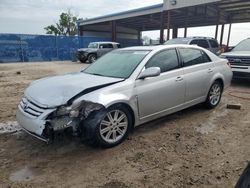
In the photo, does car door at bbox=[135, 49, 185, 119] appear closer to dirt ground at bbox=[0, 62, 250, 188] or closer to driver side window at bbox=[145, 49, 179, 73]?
driver side window at bbox=[145, 49, 179, 73]

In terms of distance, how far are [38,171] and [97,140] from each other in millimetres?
901

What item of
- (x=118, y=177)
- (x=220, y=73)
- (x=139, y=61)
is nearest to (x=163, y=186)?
(x=118, y=177)

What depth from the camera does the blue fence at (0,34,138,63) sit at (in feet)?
75.9

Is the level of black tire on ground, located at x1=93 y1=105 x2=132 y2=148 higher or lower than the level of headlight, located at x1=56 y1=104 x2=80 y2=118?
lower

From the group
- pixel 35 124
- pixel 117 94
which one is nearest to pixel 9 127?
pixel 35 124

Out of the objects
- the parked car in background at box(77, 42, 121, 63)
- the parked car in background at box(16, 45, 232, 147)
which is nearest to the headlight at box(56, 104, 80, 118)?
the parked car in background at box(16, 45, 232, 147)

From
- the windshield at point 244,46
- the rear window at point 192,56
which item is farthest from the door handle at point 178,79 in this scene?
the windshield at point 244,46

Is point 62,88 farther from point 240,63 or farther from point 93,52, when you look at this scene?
point 93,52

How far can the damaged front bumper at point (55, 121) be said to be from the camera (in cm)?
338

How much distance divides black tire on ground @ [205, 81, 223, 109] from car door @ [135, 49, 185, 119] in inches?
43.5

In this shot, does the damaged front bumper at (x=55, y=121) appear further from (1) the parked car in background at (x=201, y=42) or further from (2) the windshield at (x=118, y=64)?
(1) the parked car in background at (x=201, y=42)

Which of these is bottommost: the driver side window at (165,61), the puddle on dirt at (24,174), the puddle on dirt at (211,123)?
the puddle on dirt at (24,174)

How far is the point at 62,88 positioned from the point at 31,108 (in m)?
0.54

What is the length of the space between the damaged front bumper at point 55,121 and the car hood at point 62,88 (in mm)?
143
